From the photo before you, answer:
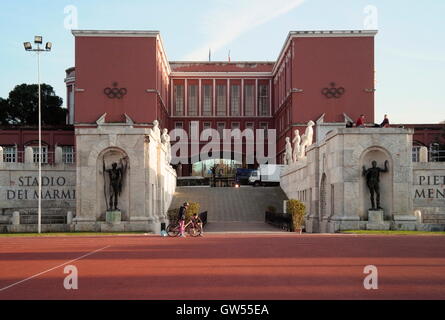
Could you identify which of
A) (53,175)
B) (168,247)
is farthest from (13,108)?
(168,247)

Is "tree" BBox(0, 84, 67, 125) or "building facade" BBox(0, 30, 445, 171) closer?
"building facade" BBox(0, 30, 445, 171)

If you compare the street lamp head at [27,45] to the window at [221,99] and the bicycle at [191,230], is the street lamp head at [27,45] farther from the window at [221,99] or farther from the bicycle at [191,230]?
the window at [221,99]

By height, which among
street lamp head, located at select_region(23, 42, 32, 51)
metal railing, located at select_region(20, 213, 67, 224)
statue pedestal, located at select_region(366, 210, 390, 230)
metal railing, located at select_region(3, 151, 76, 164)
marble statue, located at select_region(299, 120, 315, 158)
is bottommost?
metal railing, located at select_region(20, 213, 67, 224)

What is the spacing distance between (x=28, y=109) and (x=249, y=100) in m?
31.2

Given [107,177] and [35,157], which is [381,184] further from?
[35,157]

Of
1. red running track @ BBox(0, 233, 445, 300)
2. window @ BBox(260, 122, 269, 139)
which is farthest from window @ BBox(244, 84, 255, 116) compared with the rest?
red running track @ BBox(0, 233, 445, 300)

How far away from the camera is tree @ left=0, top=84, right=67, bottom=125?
95188mm

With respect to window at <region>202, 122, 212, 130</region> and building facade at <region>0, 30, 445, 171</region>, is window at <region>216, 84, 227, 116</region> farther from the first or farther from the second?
building facade at <region>0, 30, 445, 171</region>

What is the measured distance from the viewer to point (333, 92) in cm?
6725

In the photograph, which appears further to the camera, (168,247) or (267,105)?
(267,105)

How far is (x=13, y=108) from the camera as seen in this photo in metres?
95.2

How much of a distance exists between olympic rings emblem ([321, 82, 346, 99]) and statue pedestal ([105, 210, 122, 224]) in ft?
121
